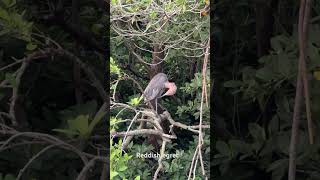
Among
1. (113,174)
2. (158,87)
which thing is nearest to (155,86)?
(158,87)

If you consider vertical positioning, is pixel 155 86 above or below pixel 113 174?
above

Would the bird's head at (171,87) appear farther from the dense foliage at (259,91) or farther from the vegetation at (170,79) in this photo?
the dense foliage at (259,91)

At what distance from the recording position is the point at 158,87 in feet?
3.41

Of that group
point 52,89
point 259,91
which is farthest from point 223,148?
point 52,89

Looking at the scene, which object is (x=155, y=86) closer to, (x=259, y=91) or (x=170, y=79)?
(x=170, y=79)

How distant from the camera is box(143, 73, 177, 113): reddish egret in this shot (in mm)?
1037

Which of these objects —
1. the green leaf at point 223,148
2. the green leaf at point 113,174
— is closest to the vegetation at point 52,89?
the green leaf at point 113,174

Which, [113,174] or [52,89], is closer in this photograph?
[113,174]

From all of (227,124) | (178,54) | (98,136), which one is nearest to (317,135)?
(227,124)

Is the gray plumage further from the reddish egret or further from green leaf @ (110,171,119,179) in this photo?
green leaf @ (110,171,119,179)

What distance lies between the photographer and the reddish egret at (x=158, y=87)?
1037mm

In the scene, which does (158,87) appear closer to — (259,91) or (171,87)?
(171,87)

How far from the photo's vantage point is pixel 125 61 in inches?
41.3

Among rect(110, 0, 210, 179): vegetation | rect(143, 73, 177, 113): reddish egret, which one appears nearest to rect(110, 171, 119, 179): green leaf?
rect(110, 0, 210, 179): vegetation
